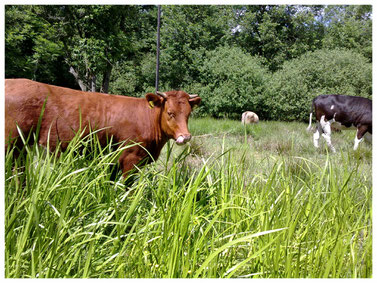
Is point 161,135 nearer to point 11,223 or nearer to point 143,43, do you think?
point 11,223

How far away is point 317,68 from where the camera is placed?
40.0ft

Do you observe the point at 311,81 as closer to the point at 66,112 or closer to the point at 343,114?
the point at 343,114

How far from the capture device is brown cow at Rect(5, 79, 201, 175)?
2184 mm

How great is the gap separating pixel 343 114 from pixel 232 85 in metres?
5.85

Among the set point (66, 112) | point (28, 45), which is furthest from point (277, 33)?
point (66, 112)

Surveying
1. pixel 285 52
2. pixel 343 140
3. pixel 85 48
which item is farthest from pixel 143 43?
pixel 343 140

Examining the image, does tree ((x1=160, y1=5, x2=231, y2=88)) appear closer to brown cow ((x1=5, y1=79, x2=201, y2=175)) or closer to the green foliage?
the green foliage

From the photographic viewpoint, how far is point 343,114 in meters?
6.55

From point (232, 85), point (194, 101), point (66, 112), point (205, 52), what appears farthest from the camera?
point (205, 52)

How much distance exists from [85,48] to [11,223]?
9.65m

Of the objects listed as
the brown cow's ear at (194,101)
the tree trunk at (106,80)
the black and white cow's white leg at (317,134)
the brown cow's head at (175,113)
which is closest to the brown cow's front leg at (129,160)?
the brown cow's head at (175,113)

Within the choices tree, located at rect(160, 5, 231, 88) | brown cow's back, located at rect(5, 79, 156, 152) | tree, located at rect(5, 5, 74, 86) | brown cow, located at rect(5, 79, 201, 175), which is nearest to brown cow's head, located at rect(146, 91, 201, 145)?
brown cow, located at rect(5, 79, 201, 175)

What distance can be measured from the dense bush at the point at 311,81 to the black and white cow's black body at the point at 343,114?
4.42 meters

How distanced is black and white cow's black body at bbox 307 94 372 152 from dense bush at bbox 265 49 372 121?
4.42 m
